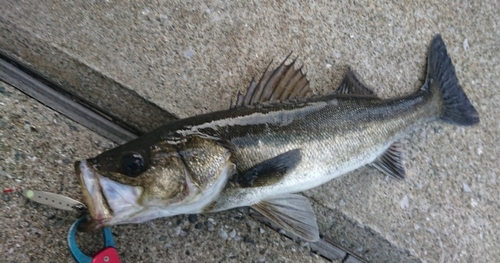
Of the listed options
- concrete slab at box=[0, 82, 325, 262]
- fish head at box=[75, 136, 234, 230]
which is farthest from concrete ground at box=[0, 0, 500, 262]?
fish head at box=[75, 136, 234, 230]

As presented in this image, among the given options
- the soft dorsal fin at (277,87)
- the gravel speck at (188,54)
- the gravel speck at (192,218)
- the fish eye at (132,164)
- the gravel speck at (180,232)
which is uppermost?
the soft dorsal fin at (277,87)

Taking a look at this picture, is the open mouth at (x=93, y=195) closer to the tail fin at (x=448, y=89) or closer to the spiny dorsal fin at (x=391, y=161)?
the spiny dorsal fin at (x=391, y=161)

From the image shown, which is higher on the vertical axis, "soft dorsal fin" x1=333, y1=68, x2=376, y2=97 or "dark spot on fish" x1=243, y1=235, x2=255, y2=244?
"soft dorsal fin" x1=333, y1=68, x2=376, y2=97

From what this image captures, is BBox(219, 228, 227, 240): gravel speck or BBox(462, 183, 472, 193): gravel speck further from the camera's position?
BBox(462, 183, 472, 193): gravel speck

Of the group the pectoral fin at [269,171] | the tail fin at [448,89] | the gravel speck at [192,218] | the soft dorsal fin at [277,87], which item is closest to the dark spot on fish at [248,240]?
the gravel speck at [192,218]

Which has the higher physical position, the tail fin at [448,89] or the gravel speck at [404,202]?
the tail fin at [448,89]

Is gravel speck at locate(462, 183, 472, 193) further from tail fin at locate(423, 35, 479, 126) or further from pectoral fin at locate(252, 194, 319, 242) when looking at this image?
pectoral fin at locate(252, 194, 319, 242)

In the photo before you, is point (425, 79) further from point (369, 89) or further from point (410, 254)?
point (410, 254)

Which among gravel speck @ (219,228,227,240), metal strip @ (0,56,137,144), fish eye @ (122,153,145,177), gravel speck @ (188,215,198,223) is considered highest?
fish eye @ (122,153,145,177)
